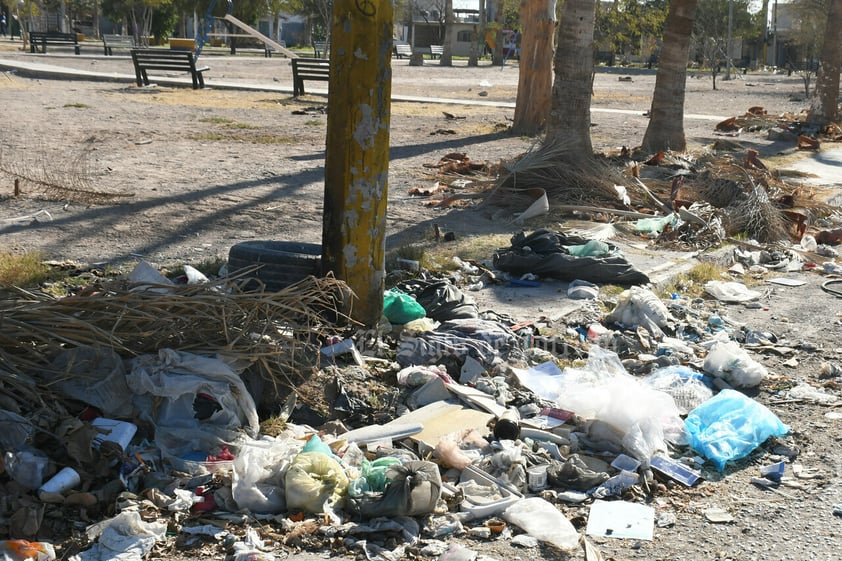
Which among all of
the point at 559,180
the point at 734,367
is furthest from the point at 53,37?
the point at 734,367

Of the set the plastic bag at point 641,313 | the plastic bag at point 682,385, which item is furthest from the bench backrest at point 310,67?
the plastic bag at point 682,385

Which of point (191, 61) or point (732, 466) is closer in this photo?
point (732, 466)

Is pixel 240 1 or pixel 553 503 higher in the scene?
pixel 240 1

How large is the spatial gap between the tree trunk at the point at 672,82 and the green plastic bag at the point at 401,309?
10.0 meters

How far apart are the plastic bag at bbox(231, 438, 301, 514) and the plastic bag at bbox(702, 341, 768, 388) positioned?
268cm

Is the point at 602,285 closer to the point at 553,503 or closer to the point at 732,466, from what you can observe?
the point at 732,466

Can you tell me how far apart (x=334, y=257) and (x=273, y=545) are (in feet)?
7.74

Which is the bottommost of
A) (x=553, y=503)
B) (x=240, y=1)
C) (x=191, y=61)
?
(x=553, y=503)

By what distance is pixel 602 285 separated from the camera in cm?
Answer: 740

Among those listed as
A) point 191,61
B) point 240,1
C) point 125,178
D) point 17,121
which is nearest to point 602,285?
point 125,178

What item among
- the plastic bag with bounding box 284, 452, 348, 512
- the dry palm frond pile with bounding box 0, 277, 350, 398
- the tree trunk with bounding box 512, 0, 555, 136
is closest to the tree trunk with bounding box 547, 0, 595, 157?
the tree trunk with bounding box 512, 0, 555, 136

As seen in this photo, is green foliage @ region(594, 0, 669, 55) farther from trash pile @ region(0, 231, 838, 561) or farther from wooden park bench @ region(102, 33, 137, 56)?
trash pile @ region(0, 231, 838, 561)

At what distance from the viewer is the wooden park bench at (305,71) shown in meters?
23.2

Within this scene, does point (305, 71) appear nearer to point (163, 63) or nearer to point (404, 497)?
point (163, 63)
